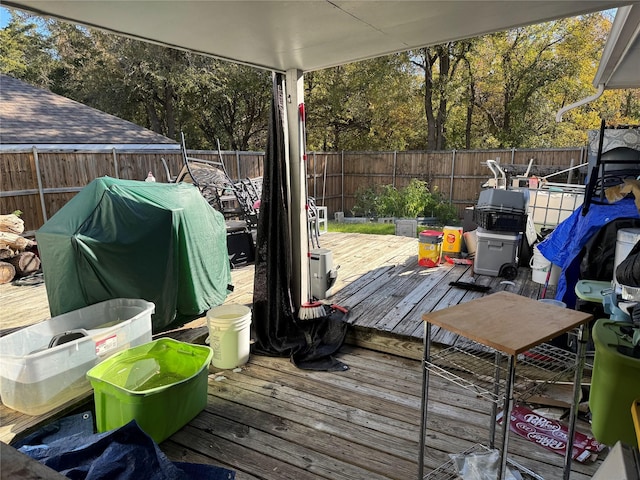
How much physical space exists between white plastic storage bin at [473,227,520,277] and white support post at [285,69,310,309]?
2328mm

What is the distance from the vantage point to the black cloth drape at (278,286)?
117 inches

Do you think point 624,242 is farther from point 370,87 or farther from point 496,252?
point 370,87

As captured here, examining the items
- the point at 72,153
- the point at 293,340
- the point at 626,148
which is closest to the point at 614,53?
the point at 626,148

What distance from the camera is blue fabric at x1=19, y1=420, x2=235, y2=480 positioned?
1460 millimetres

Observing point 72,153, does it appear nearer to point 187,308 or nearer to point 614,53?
point 187,308

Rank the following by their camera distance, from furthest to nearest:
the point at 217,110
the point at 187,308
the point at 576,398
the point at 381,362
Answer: the point at 217,110
the point at 187,308
the point at 381,362
the point at 576,398

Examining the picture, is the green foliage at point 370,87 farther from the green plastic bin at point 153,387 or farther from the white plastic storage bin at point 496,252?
the green plastic bin at point 153,387

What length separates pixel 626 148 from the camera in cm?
367

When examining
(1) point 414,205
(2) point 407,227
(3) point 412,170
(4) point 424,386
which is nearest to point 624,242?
(4) point 424,386

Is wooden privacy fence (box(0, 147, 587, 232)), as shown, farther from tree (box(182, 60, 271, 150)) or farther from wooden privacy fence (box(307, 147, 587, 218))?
tree (box(182, 60, 271, 150))

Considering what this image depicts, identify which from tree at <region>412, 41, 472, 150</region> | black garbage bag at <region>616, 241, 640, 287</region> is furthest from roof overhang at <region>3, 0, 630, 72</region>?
tree at <region>412, 41, 472, 150</region>

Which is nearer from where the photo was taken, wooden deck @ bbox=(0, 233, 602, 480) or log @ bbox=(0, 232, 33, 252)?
wooden deck @ bbox=(0, 233, 602, 480)

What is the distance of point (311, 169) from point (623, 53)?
773 centimetres

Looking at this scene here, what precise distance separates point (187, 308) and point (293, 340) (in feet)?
3.32
